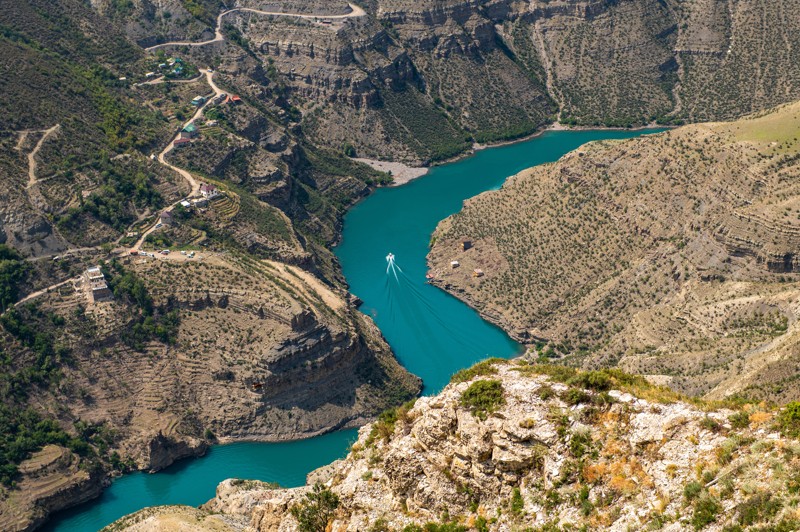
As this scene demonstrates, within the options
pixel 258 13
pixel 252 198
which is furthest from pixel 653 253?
pixel 258 13

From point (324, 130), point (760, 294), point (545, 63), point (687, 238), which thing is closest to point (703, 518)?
point (760, 294)

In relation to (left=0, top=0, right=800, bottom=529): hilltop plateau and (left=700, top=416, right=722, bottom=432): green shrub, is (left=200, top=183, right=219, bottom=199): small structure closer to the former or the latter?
(left=0, top=0, right=800, bottom=529): hilltop plateau

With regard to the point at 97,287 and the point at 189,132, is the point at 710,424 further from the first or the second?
the point at 189,132

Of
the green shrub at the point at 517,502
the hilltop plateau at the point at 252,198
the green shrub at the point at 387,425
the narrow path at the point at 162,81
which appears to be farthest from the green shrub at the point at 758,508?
the narrow path at the point at 162,81

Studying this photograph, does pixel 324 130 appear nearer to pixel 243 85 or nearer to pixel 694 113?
pixel 243 85

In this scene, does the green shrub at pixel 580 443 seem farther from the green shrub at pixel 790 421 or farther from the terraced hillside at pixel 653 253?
the terraced hillside at pixel 653 253
